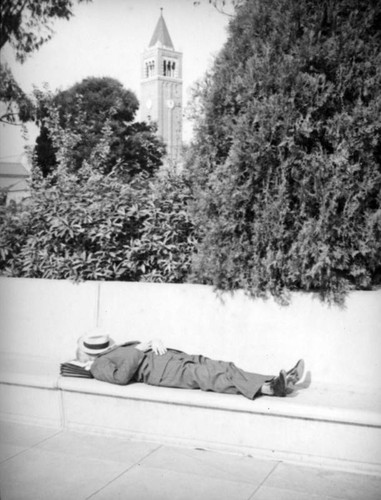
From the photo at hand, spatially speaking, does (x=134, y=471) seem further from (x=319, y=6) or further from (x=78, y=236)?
(x=319, y=6)

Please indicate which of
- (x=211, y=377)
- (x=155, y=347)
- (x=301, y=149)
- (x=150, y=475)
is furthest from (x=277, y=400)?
(x=301, y=149)

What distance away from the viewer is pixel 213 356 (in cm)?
466

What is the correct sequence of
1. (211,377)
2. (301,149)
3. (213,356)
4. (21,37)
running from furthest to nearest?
(21,37) < (213,356) < (301,149) < (211,377)

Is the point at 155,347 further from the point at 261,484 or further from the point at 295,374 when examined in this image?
the point at 261,484

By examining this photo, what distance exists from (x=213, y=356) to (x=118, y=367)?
2.84ft

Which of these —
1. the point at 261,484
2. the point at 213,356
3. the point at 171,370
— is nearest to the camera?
the point at 261,484

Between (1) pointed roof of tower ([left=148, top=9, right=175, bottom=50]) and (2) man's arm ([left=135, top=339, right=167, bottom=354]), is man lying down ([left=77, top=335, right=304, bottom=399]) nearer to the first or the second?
(2) man's arm ([left=135, top=339, right=167, bottom=354])

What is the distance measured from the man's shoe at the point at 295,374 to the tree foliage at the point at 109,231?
164 centimetres

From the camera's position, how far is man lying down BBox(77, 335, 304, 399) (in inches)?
153

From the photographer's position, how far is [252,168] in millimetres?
4352

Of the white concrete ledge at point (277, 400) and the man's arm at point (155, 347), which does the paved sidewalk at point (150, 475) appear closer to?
the white concrete ledge at point (277, 400)

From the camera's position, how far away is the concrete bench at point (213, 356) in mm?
3652

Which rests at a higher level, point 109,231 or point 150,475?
point 109,231

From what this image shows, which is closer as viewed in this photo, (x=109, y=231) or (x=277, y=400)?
(x=277, y=400)
